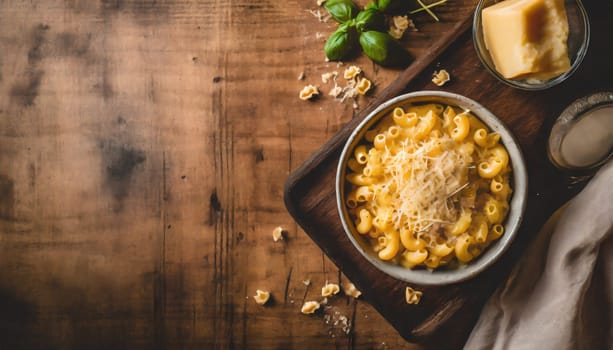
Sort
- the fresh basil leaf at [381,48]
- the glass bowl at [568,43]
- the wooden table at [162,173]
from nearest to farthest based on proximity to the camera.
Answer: the glass bowl at [568,43]
the fresh basil leaf at [381,48]
the wooden table at [162,173]

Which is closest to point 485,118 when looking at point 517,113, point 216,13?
point 517,113

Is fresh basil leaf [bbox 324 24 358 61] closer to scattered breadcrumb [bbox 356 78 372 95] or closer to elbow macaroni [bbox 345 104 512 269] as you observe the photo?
scattered breadcrumb [bbox 356 78 372 95]

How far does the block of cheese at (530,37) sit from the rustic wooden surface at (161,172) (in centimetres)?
27

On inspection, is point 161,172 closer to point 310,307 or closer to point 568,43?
point 310,307

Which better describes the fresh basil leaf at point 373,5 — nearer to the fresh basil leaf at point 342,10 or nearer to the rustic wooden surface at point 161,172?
the fresh basil leaf at point 342,10

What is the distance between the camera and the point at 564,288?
132 centimetres

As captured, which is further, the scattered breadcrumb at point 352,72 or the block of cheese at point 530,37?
the scattered breadcrumb at point 352,72

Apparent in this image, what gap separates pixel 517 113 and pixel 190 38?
0.99 metres

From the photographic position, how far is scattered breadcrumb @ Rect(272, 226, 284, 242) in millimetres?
1569

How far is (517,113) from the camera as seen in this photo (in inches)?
55.2

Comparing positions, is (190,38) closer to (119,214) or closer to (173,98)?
(173,98)

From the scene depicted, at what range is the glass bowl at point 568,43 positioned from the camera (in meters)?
1.35

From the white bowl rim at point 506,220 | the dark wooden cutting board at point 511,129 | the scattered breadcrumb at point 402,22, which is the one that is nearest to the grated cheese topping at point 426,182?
the white bowl rim at point 506,220

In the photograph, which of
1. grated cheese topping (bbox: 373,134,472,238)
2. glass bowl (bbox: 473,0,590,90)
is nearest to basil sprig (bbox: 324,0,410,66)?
glass bowl (bbox: 473,0,590,90)
